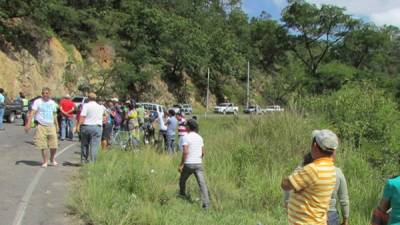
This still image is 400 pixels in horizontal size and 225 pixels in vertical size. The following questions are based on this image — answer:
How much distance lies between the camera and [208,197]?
10.2 m

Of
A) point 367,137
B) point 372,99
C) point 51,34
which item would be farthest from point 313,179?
point 51,34

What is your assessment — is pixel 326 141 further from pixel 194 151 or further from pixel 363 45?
pixel 363 45

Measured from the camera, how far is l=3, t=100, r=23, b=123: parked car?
28967 millimetres

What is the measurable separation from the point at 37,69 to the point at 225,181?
3706 cm

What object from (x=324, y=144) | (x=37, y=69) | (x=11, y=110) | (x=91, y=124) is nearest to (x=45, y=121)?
(x=91, y=124)

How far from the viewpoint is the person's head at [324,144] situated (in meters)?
4.81

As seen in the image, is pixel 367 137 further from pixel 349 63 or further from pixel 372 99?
pixel 349 63

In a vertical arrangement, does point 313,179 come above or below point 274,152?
above

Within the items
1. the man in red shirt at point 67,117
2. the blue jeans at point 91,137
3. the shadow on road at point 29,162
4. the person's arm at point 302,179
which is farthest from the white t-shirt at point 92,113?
the person's arm at point 302,179

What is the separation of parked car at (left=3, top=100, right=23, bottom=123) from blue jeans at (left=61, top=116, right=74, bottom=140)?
8918mm

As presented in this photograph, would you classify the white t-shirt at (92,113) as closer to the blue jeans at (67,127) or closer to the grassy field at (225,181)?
the grassy field at (225,181)

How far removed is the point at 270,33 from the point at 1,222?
7391 cm

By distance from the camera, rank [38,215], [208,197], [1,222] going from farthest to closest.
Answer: [208,197]
[38,215]
[1,222]

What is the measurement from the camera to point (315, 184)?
4867mm
